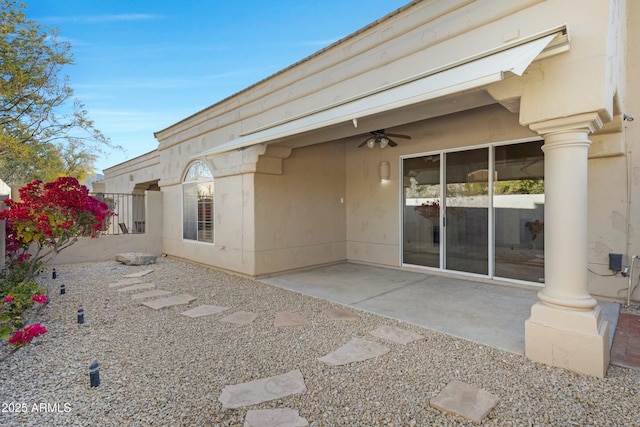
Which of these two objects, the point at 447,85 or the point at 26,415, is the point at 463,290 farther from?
the point at 26,415

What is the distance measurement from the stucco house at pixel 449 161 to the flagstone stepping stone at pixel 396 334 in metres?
1.29

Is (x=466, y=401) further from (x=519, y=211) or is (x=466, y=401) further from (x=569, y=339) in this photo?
(x=519, y=211)

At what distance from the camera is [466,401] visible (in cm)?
272

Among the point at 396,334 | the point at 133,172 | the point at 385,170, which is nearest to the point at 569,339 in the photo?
the point at 396,334

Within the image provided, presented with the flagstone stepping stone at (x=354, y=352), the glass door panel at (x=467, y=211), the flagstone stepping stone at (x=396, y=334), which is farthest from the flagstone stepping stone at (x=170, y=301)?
the glass door panel at (x=467, y=211)

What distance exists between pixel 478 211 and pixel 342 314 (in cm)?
401

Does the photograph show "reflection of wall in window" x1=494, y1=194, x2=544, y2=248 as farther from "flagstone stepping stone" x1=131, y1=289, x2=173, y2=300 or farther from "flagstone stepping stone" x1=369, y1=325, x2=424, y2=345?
"flagstone stepping stone" x1=131, y1=289, x2=173, y2=300

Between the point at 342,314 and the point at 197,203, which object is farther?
the point at 197,203

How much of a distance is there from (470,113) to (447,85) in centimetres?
396

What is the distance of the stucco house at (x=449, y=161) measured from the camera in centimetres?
335

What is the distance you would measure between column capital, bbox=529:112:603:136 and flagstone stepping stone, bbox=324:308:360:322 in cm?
347

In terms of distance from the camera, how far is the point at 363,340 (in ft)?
13.4

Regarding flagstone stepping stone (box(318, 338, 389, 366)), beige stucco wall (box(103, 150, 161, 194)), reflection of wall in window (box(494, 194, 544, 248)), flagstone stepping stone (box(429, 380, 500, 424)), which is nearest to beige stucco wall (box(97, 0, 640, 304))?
reflection of wall in window (box(494, 194, 544, 248))

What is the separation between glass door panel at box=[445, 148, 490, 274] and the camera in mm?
6906
